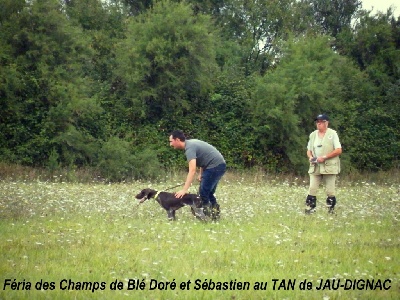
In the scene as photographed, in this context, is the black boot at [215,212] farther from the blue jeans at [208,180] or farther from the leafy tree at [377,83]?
the leafy tree at [377,83]

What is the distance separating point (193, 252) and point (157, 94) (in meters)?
23.9

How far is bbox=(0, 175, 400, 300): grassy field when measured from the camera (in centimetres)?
813

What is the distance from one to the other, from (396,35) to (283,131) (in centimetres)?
1605

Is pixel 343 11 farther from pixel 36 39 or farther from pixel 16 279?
pixel 16 279

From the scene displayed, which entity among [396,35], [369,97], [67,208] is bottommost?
[67,208]

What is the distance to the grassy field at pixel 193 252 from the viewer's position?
26.7ft

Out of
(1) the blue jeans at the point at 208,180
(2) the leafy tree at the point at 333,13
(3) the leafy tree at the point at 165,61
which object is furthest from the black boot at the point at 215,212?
(2) the leafy tree at the point at 333,13

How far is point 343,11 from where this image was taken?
53.1m

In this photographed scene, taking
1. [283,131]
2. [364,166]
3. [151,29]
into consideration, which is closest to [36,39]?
[151,29]

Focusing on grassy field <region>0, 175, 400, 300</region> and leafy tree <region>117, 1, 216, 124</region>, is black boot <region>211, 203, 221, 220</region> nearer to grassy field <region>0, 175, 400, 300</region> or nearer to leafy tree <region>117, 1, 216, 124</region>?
grassy field <region>0, 175, 400, 300</region>

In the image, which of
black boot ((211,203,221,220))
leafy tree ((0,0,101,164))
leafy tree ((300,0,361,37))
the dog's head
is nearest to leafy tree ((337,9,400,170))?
leafy tree ((300,0,361,37))

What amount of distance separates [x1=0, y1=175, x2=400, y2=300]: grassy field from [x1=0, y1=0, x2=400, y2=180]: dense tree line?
14.0 m

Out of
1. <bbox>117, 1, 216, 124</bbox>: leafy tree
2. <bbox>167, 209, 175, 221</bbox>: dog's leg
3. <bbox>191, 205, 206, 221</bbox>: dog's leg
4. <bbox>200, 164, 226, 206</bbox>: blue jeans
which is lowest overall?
<bbox>167, 209, 175, 221</bbox>: dog's leg

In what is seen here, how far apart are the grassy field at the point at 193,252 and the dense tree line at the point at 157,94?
553 inches
